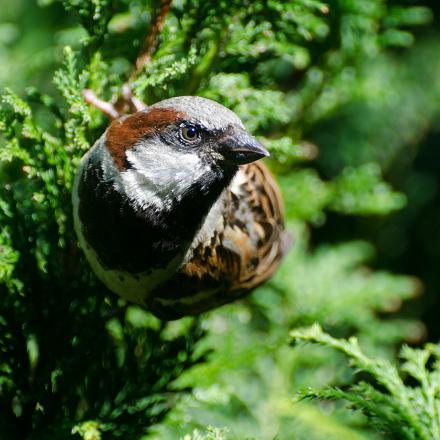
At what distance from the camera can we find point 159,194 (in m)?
1.42

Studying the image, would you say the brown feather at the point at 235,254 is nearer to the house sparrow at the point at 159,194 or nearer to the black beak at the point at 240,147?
the house sparrow at the point at 159,194

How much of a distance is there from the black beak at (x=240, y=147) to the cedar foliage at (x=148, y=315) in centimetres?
19

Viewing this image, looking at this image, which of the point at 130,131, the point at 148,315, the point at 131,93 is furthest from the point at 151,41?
the point at 148,315

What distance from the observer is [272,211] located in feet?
5.90

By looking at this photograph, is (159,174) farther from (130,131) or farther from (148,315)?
(148,315)

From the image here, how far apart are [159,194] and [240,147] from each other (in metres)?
0.21

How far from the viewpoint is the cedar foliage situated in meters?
1.42

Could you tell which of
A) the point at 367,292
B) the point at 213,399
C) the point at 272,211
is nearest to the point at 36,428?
the point at 213,399

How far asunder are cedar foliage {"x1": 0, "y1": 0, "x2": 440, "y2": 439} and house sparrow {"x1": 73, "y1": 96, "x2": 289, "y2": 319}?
0.08 meters

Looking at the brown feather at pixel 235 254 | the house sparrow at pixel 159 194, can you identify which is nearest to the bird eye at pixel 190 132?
the house sparrow at pixel 159 194

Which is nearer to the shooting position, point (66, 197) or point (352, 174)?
point (66, 197)

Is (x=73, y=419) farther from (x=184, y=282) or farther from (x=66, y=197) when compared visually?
(x=66, y=197)

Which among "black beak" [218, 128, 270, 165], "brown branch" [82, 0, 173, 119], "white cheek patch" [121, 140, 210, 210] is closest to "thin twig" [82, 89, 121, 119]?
"brown branch" [82, 0, 173, 119]

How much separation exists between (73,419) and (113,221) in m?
0.43
